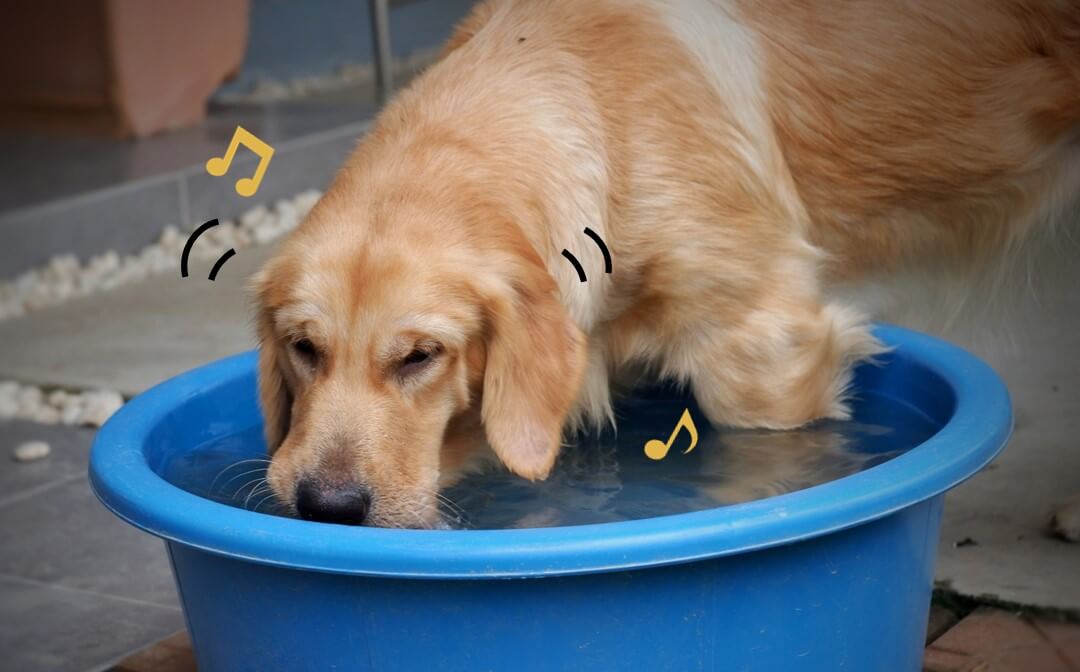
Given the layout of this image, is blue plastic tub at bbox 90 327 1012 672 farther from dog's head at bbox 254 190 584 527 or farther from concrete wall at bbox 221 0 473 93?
concrete wall at bbox 221 0 473 93

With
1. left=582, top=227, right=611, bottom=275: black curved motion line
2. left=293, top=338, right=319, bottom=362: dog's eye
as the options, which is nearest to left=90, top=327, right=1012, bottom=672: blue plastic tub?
left=293, top=338, right=319, bottom=362: dog's eye

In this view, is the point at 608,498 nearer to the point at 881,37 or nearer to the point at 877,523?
the point at 877,523

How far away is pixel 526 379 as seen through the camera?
263cm

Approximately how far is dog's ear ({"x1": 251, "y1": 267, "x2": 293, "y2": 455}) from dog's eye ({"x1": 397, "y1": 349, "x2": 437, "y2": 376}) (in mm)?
320

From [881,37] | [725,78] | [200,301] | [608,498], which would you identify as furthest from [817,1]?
[200,301]

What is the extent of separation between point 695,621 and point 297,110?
615 centimetres

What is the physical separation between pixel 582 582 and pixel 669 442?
1051 mm

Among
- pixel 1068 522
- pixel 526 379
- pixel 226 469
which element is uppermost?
pixel 526 379

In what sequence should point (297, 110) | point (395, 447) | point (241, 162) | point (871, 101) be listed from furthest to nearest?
point (297, 110)
point (241, 162)
point (871, 101)
point (395, 447)

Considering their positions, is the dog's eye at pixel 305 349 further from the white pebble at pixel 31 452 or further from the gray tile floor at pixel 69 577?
the white pebble at pixel 31 452

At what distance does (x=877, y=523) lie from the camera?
2.24 m

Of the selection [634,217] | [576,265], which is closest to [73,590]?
[576,265]

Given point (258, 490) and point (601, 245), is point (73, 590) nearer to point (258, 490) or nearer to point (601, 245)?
point (258, 490)

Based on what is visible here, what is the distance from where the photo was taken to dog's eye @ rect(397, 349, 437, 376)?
2541 mm
